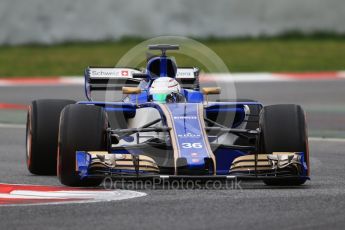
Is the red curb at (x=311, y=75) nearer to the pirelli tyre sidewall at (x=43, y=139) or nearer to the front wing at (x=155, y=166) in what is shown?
the pirelli tyre sidewall at (x=43, y=139)

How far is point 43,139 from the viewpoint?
1071 cm

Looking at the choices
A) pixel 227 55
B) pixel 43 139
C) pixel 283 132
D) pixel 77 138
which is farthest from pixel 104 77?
pixel 227 55

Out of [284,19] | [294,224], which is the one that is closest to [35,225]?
[294,224]

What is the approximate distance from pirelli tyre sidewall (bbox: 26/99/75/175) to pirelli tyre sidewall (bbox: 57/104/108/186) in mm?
1129

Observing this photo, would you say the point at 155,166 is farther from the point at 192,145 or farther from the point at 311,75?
the point at 311,75

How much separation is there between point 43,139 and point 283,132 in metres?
2.47

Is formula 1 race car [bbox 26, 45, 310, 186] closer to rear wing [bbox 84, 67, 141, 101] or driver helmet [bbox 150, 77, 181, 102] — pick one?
driver helmet [bbox 150, 77, 181, 102]

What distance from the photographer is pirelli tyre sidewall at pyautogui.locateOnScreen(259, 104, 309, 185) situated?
9594 mm

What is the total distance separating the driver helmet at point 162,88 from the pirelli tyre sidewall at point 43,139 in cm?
99

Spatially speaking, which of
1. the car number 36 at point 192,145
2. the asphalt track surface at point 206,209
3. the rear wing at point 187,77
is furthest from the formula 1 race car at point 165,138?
the rear wing at point 187,77

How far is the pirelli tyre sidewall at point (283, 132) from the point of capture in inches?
378

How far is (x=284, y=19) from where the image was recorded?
26.0 meters

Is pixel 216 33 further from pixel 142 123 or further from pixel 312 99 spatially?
pixel 142 123

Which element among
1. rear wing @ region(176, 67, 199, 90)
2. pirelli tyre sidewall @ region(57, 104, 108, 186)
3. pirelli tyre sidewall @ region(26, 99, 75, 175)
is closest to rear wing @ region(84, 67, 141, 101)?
rear wing @ region(176, 67, 199, 90)
